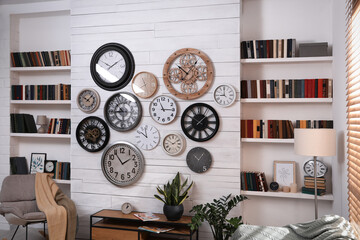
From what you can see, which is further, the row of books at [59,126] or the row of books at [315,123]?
the row of books at [59,126]

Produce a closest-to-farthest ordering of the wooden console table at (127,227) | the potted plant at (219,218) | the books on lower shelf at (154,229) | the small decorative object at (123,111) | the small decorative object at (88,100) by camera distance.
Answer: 1. the potted plant at (219,218)
2. the books on lower shelf at (154,229)
3. the wooden console table at (127,227)
4. the small decorative object at (123,111)
5. the small decorative object at (88,100)

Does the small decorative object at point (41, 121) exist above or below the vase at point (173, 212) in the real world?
above

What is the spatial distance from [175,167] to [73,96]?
1497 mm

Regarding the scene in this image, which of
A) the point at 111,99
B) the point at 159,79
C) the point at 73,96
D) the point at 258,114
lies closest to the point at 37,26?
the point at 73,96

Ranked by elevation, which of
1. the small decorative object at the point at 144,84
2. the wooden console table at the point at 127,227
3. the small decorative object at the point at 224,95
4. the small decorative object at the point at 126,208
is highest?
the small decorative object at the point at 144,84

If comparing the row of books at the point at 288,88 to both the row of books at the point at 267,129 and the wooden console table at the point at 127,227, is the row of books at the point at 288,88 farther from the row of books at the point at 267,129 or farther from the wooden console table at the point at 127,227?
the wooden console table at the point at 127,227

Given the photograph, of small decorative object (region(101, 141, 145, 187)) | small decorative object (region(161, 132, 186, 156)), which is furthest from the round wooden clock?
small decorative object (region(101, 141, 145, 187))

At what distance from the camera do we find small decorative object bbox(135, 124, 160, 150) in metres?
3.78

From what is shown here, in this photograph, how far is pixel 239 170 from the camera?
3572 millimetres

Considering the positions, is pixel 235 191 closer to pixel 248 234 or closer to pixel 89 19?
pixel 248 234

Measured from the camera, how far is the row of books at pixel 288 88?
354cm

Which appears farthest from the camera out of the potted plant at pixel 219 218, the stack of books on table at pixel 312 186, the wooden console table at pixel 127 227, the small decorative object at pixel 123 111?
the small decorative object at pixel 123 111

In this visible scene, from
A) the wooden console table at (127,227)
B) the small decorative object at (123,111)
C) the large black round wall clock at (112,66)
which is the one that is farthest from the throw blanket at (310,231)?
the large black round wall clock at (112,66)

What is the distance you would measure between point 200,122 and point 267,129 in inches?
29.0
